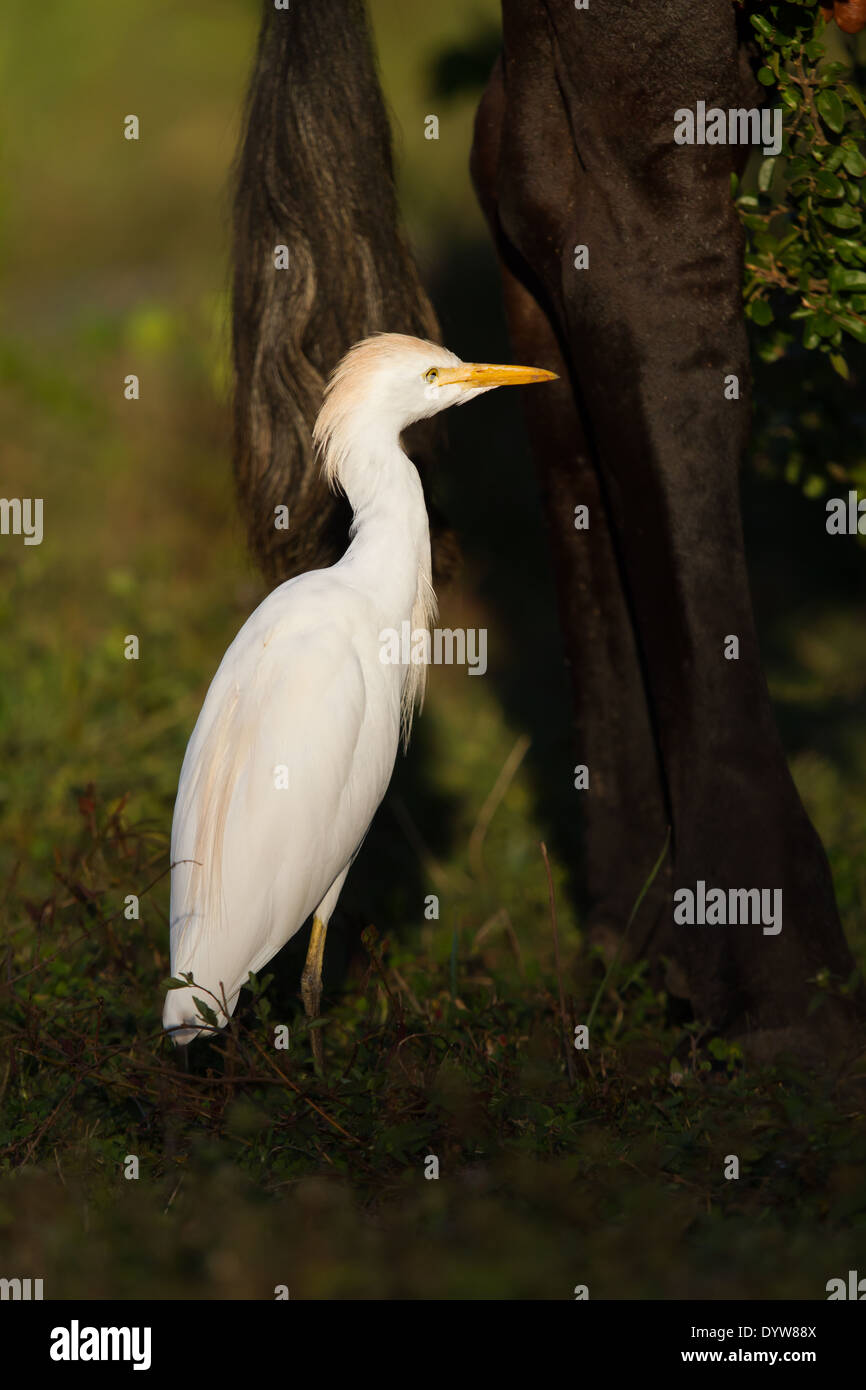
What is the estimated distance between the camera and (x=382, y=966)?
11.5 ft

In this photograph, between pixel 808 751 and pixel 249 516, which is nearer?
pixel 249 516

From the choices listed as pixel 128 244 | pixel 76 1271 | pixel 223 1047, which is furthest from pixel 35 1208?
pixel 128 244

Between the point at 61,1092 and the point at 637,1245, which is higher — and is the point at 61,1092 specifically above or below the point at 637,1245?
above

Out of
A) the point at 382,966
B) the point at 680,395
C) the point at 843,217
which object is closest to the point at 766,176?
the point at 843,217

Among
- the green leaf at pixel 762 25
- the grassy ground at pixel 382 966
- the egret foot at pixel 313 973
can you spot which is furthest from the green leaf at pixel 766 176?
the egret foot at pixel 313 973

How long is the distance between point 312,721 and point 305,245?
1.46 meters

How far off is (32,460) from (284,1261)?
6.99m

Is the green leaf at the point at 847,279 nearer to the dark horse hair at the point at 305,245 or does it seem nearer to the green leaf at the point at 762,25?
the green leaf at the point at 762,25

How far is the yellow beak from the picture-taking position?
11.7ft

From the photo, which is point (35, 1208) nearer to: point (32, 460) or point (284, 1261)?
point (284, 1261)

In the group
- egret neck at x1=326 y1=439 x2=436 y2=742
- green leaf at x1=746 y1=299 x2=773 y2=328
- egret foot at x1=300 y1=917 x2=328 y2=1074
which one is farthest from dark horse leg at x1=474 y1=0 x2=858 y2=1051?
egret foot at x1=300 y1=917 x2=328 y2=1074

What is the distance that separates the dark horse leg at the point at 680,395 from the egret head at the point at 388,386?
257mm

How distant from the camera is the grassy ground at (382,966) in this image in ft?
8.78

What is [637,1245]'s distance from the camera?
2.63 m
